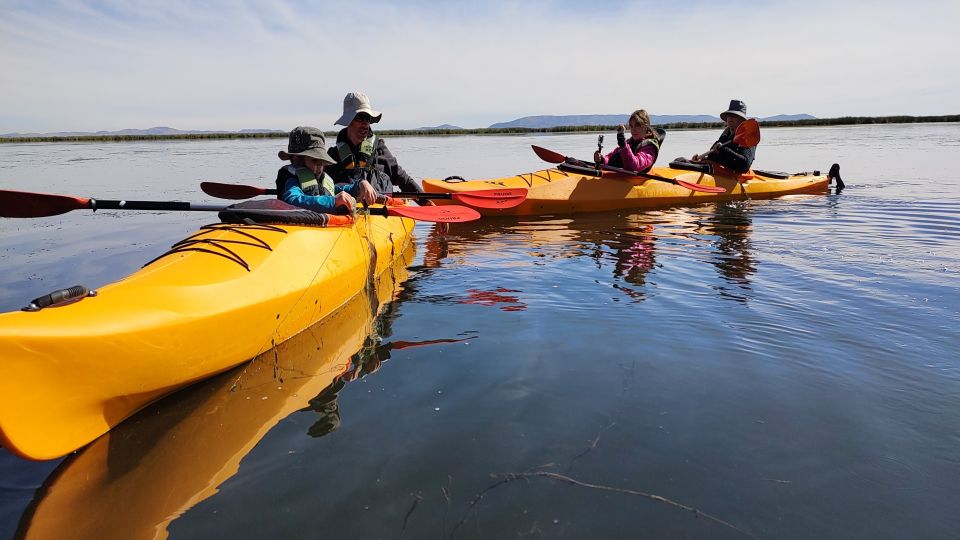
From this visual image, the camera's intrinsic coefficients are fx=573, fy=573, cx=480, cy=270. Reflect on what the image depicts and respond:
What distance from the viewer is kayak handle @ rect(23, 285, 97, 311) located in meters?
2.57

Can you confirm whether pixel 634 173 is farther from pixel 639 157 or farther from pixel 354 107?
pixel 354 107

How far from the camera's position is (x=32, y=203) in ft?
15.4

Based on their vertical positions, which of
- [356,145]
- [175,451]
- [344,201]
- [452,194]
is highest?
[356,145]

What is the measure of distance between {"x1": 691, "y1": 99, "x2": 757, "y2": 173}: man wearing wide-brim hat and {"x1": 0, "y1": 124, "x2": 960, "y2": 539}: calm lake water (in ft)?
18.0

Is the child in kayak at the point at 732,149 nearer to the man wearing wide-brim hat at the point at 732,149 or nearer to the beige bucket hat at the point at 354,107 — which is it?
the man wearing wide-brim hat at the point at 732,149

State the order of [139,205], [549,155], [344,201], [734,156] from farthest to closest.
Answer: [734,156], [549,155], [344,201], [139,205]

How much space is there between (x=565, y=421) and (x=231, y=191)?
20.2 ft

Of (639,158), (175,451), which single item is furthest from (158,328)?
(639,158)

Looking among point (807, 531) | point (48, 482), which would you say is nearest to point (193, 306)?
point (48, 482)

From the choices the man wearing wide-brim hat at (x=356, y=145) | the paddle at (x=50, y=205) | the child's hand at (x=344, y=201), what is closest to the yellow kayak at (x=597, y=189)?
the man wearing wide-brim hat at (x=356, y=145)

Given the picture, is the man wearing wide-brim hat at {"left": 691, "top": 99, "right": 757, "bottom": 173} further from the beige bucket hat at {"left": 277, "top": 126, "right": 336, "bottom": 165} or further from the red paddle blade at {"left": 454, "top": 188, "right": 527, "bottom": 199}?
the beige bucket hat at {"left": 277, "top": 126, "right": 336, "bottom": 165}

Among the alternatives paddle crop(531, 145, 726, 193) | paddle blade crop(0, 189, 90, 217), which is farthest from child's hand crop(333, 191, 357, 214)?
paddle crop(531, 145, 726, 193)

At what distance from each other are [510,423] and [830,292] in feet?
12.0

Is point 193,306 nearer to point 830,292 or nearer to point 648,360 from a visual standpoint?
point 648,360
